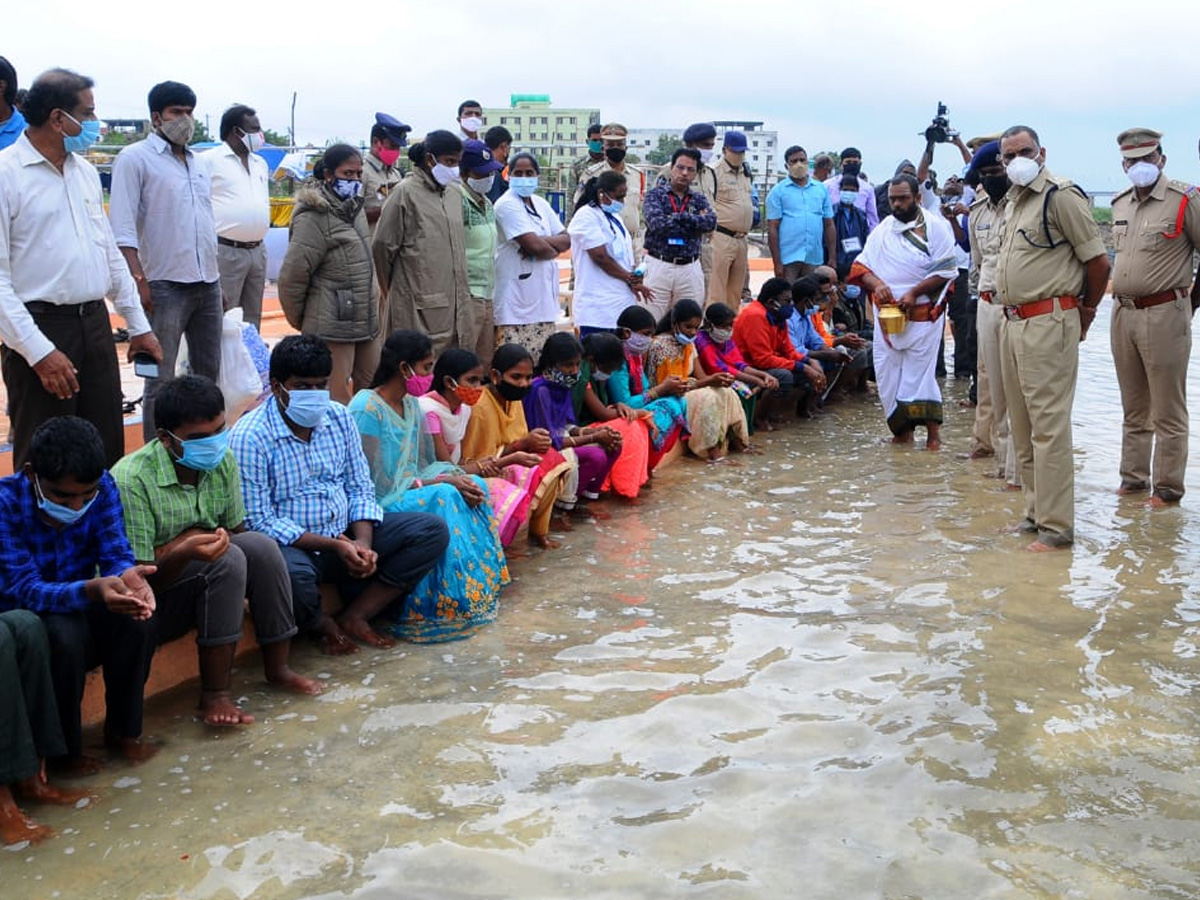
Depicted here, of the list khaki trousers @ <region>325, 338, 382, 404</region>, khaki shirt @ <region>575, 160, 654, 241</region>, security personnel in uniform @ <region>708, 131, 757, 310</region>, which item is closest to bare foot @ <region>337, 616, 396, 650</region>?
khaki trousers @ <region>325, 338, 382, 404</region>

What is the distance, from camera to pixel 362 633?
509 centimetres

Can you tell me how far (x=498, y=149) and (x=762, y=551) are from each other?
5003 millimetres

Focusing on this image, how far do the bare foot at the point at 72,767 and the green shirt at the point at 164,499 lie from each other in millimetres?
665

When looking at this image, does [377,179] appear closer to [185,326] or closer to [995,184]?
[185,326]

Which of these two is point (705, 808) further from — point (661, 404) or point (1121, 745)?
point (661, 404)

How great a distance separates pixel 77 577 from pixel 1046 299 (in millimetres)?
5016

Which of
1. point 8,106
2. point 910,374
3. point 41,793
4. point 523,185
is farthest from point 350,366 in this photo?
point 910,374

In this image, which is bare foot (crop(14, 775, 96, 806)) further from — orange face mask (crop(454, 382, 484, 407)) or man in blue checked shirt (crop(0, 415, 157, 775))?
orange face mask (crop(454, 382, 484, 407))

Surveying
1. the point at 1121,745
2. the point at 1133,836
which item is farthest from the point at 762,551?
the point at 1133,836

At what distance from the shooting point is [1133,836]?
3551mm

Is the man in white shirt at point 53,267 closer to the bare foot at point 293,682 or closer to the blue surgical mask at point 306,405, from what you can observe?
the blue surgical mask at point 306,405

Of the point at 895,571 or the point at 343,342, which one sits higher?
the point at 343,342

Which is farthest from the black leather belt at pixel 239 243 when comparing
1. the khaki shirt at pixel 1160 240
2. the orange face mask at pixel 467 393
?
the khaki shirt at pixel 1160 240

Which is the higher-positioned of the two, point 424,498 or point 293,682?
point 424,498
